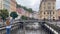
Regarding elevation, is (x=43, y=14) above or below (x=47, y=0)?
below

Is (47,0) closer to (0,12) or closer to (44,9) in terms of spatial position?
(44,9)

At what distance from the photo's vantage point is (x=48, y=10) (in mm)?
92438

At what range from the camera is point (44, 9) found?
93.0 metres

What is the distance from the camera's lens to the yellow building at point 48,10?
89.2 meters

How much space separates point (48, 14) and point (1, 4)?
122 ft

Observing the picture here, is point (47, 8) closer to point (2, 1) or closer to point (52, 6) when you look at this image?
point (52, 6)

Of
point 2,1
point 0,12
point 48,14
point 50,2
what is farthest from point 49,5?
point 0,12

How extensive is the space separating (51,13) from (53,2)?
9.38 meters

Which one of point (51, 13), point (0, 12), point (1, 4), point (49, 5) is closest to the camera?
point (0, 12)

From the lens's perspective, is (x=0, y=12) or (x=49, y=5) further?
(x=49, y=5)

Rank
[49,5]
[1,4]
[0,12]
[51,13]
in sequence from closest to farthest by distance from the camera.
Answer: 1. [0,12]
2. [1,4]
3. [51,13]
4. [49,5]

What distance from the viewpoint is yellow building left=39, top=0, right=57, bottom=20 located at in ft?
293

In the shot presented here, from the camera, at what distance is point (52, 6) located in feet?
309

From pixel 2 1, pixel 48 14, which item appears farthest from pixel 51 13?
pixel 2 1
